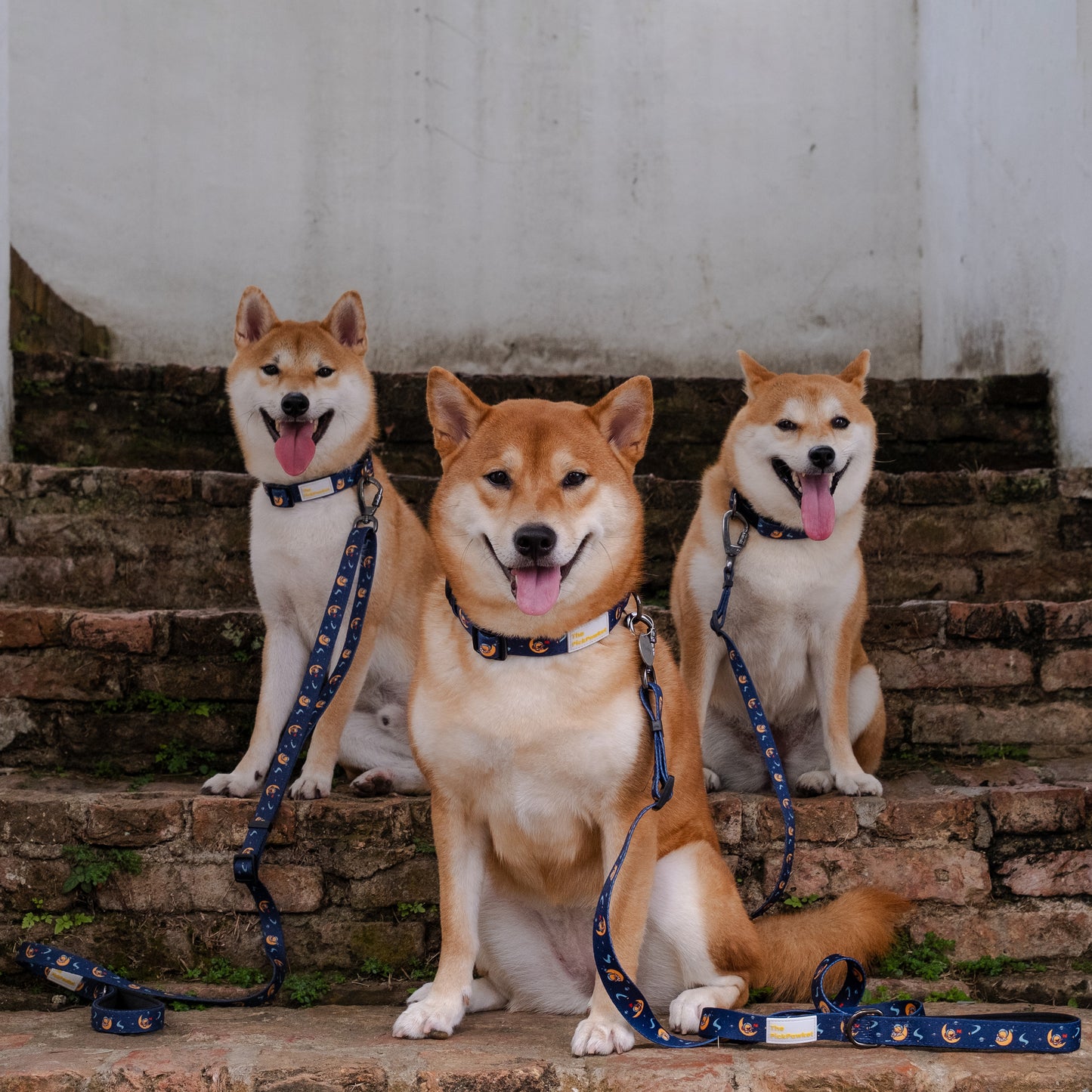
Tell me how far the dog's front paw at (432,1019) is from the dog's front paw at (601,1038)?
0.25 metres

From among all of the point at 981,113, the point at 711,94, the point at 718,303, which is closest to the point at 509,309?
the point at 718,303

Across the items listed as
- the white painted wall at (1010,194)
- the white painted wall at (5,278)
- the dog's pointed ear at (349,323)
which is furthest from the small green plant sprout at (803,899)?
the white painted wall at (5,278)

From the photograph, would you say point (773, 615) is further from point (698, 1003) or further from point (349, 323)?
point (349, 323)

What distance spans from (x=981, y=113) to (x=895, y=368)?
148cm

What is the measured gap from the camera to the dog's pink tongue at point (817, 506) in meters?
3.26

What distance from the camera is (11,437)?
455 cm

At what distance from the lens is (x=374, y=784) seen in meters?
3.07

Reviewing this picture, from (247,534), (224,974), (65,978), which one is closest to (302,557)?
(247,534)

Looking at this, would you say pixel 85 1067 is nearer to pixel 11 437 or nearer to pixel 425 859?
pixel 425 859

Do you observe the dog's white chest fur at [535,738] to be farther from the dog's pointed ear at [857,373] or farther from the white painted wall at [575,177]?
the white painted wall at [575,177]

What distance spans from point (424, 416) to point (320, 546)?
170 centimetres

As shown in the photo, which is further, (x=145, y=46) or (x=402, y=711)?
(x=145, y=46)

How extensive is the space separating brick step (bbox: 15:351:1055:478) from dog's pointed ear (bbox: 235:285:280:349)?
1.29 m

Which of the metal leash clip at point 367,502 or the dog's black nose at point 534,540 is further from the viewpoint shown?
the metal leash clip at point 367,502
